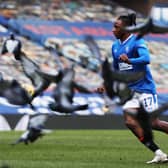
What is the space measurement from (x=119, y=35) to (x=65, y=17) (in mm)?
26080

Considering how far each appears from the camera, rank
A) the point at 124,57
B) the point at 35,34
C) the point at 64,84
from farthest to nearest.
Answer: the point at 35,34 < the point at 124,57 < the point at 64,84

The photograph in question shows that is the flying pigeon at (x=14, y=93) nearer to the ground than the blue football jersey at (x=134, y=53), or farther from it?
farther from it

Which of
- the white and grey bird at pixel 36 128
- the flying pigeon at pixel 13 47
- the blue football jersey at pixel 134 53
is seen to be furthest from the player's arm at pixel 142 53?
the flying pigeon at pixel 13 47

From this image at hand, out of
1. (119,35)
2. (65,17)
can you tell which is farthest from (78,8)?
(119,35)

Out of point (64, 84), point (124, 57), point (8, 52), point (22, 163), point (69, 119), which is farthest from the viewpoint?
point (69, 119)

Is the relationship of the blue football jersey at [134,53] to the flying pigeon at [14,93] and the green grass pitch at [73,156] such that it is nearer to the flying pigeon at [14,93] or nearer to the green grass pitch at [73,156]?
the green grass pitch at [73,156]

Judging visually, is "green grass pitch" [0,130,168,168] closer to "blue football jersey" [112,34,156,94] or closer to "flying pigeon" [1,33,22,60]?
"blue football jersey" [112,34,156,94]

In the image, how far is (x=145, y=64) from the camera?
7359 mm

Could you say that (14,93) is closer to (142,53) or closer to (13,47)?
(13,47)

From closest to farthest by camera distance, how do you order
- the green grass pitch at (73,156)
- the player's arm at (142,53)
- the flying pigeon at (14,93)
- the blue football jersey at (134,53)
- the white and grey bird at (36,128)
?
1. the flying pigeon at (14,93)
2. the white and grey bird at (36,128)
3. the blue football jersey at (134,53)
4. the player's arm at (142,53)
5. the green grass pitch at (73,156)

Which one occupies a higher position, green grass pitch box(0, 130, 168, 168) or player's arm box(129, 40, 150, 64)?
player's arm box(129, 40, 150, 64)

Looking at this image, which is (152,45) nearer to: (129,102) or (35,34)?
(35,34)

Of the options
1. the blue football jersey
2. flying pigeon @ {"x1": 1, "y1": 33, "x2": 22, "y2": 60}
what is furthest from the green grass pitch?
flying pigeon @ {"x1": 1, "y1": 33, "x2": 22, "y2": 60}

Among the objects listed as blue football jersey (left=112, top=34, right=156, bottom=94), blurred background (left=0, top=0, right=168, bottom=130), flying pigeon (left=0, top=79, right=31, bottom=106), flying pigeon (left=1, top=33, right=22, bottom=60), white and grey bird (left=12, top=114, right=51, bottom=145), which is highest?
flying pigeon (left=1, top=33, right=22, bottom=60)
